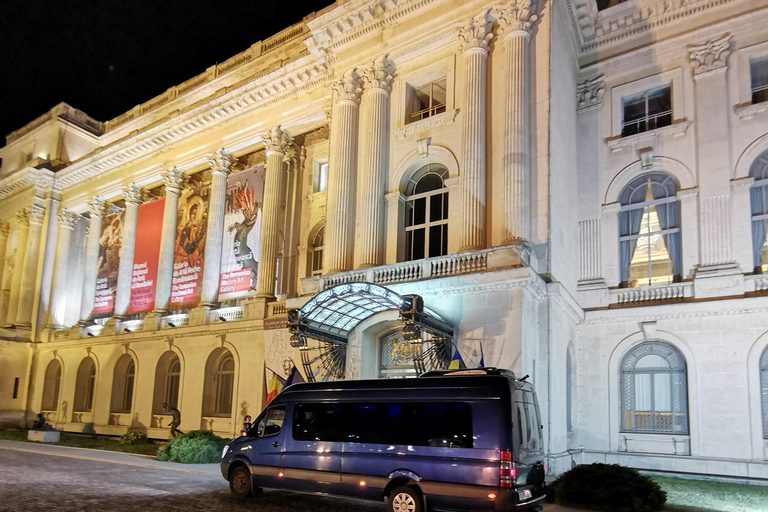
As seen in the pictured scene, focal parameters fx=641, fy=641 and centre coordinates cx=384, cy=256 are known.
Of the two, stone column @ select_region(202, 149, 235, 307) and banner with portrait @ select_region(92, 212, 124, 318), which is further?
banner with portrait @ select_region(92, 212, 124, 318)

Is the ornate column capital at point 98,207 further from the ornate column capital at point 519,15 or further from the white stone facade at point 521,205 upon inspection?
the ornate column capital at point 519,15

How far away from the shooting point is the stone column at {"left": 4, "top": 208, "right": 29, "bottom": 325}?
127 ft

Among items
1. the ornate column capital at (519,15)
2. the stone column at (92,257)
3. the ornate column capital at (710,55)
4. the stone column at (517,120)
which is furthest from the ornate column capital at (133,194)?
the ornate column capital at (710,55)

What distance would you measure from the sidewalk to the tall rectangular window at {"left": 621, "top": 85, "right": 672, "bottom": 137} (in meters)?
17.3

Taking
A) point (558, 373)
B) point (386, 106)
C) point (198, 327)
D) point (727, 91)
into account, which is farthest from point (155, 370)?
point (727, 91)

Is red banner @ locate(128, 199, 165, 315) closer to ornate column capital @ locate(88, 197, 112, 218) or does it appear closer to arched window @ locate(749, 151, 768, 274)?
ornate column capital @ locate(88, 197, 112, 218)

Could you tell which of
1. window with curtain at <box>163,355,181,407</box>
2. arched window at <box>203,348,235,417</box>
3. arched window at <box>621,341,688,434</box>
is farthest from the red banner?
arched window at <box>621,341,688,434</box>

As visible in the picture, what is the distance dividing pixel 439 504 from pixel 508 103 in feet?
40.0

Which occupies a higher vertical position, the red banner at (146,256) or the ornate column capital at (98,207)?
the ornate column capital at (98,207)

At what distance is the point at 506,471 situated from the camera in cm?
1037

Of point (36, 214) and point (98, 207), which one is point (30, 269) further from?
point (98, 207)

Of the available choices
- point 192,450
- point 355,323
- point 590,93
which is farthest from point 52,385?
point 590,93

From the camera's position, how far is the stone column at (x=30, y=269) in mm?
37438

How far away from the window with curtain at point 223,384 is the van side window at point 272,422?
14.2 meters
